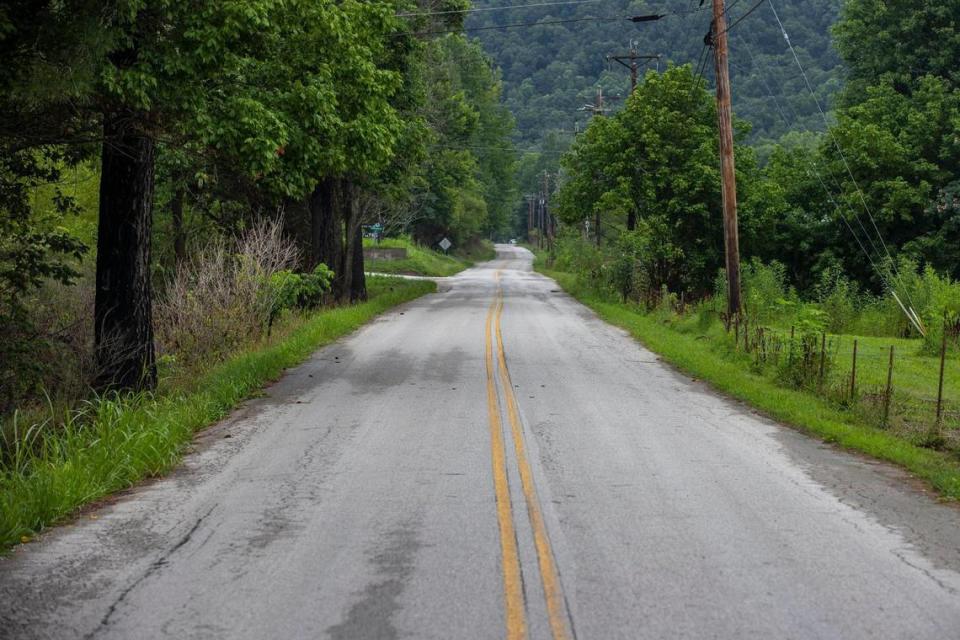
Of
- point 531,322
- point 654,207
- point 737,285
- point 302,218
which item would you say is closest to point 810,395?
point 737,285

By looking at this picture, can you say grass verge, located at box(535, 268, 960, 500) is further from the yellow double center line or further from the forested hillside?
the forested hillside

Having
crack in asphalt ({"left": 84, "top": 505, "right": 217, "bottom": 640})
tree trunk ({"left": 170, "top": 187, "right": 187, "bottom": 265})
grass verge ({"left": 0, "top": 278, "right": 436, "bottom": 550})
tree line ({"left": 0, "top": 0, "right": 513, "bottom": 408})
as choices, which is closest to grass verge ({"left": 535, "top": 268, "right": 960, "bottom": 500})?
crack in asphalt ({"left": 84, "top": 505, "right": 217, "bottom": 640})

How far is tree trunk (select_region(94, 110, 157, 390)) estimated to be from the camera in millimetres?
13023

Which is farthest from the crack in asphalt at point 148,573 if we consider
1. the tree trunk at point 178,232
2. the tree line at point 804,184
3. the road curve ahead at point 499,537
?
the tree line at point 804,184

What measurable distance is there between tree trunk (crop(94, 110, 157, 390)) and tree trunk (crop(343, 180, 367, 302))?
2013 centimetres

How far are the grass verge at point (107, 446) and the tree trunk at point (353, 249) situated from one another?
18.1m

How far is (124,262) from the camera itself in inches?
517

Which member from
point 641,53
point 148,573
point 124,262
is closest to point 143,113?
point 124,262

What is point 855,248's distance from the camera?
3566 centimetres

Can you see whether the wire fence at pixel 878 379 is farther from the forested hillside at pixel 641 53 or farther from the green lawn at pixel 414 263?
the green lawn at pixel 414 263

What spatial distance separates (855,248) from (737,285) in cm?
1495

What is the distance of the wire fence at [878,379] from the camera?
1292 cm

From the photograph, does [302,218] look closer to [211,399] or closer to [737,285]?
[737,285]

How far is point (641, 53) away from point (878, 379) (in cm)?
7787
